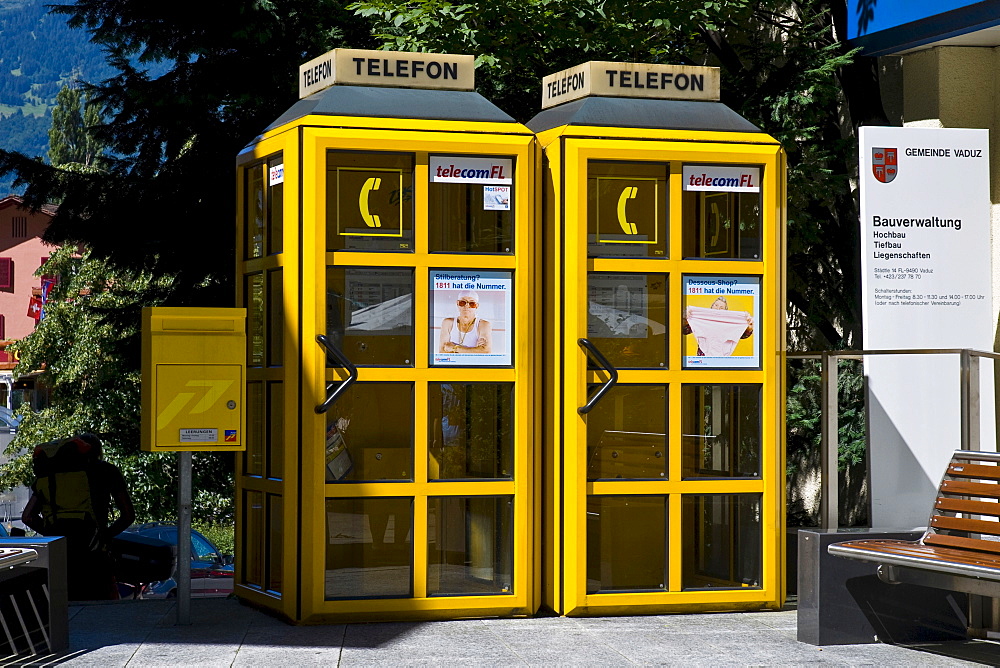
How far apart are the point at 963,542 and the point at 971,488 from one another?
0.27 meters

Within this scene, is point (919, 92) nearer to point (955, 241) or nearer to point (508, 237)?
point (955, 241)

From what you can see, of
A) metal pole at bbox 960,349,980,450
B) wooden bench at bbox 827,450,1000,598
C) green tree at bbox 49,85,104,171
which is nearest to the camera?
wooden bench at bbox 827,450,1000,598

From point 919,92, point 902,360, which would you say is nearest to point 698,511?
point 902,360

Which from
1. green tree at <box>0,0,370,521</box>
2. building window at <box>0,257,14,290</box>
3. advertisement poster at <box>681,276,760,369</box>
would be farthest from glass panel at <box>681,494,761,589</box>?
building window at <box>0,257,14,290</box>

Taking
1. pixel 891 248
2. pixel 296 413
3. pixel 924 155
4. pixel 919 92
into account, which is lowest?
pixel 296 413

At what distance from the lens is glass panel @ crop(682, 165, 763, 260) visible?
759 centimetres

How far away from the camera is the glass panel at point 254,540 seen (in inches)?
299

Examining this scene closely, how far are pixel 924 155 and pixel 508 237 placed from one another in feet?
7.72

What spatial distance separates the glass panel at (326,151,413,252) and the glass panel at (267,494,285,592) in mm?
1478

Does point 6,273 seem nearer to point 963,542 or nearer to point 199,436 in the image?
point 199,436

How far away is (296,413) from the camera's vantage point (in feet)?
23.1

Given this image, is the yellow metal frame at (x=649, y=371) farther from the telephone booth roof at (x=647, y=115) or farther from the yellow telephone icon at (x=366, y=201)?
the yellow telephone icon at (x=366, y=201)

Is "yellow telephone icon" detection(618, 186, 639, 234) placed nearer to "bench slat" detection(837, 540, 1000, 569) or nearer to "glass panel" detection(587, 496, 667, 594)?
"glass panel" detection(587, 496, 667, 594)

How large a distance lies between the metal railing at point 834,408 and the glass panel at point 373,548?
2.20 meters
